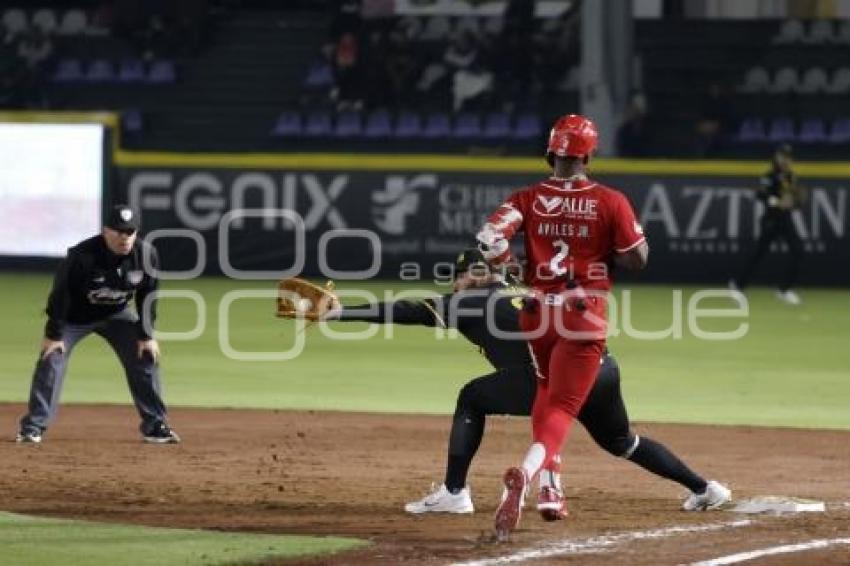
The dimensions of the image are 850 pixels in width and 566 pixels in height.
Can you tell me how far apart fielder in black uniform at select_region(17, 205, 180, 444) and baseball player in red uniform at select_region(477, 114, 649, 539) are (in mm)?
4224

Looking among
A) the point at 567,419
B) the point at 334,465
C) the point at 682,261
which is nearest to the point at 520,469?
the point at 567,419

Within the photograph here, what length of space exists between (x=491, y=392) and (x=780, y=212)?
15564mm

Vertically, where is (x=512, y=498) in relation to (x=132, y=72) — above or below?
above

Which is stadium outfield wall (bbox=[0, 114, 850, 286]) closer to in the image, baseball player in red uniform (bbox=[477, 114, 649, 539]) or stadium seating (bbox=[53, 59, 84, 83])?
stadium seating (bbox=[53, 59, 84, 83])

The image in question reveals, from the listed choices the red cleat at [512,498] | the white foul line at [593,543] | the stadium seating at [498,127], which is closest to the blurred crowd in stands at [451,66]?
the stadium seating at [498,127]

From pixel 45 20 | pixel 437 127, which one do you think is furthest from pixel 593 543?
pixel 45 20

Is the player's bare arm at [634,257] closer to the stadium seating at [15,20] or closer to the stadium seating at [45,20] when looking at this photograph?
the stadium seating at [15,20]

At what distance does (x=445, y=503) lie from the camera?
33.7 feet

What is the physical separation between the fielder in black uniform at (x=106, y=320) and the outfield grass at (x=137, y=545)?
3.37 m

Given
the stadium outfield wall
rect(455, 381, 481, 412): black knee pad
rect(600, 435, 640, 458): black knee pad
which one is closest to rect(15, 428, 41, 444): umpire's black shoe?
rect(455, 381, 481, 412): black knee pad

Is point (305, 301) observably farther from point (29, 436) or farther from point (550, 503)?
point (29, 436)

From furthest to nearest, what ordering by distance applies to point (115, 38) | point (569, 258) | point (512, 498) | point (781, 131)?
point (115, 38), point (781, 131), point (569, 258), point (512, 498)

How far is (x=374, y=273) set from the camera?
91.8 ft

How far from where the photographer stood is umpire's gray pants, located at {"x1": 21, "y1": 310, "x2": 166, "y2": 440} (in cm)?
1331
